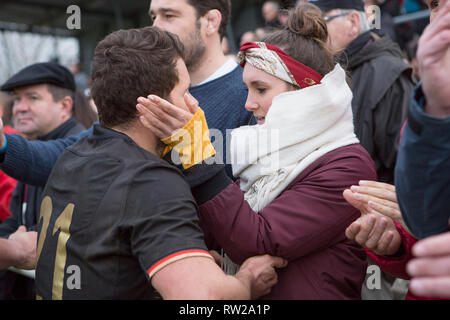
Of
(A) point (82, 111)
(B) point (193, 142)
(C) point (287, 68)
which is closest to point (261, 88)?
(C) point (287, 68)

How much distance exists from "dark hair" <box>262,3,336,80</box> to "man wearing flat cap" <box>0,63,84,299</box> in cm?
229

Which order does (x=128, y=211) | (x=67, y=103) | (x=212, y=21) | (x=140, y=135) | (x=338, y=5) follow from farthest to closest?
(x=67, y=103)
(x=338, y=5)
(x=212, y=21)
(x=140, y=135)
(x=128, y=211)

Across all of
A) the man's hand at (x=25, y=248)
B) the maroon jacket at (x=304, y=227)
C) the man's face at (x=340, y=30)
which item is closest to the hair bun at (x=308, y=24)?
the maroon jacket at (x=304, y=227)

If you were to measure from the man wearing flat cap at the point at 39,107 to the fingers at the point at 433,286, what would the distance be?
3269 millimetres

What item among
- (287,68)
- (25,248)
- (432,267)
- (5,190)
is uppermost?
(287,68)

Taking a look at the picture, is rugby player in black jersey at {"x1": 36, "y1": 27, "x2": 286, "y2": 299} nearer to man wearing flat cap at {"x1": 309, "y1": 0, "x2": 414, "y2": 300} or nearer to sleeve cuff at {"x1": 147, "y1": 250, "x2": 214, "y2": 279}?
sleeve cuff at {"x1": 147, "y1": 250, "x2": 214, "y2": 279}

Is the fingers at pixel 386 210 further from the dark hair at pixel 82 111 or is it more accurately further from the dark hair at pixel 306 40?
the dark hair at pixel 82 111

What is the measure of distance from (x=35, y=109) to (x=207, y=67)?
1.69 metres

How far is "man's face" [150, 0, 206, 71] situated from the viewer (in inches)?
123

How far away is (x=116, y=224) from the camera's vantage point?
1553 mm

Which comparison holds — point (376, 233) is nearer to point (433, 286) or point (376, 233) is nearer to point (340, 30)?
point (433, 286)

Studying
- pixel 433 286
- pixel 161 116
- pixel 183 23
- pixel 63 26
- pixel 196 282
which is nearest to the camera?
pixel 433 286

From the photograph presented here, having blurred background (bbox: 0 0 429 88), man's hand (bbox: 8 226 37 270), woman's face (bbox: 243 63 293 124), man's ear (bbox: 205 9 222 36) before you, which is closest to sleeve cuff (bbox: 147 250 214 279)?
woman's face (bbox: 243 63 293 124)

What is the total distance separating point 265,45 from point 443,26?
105cm
